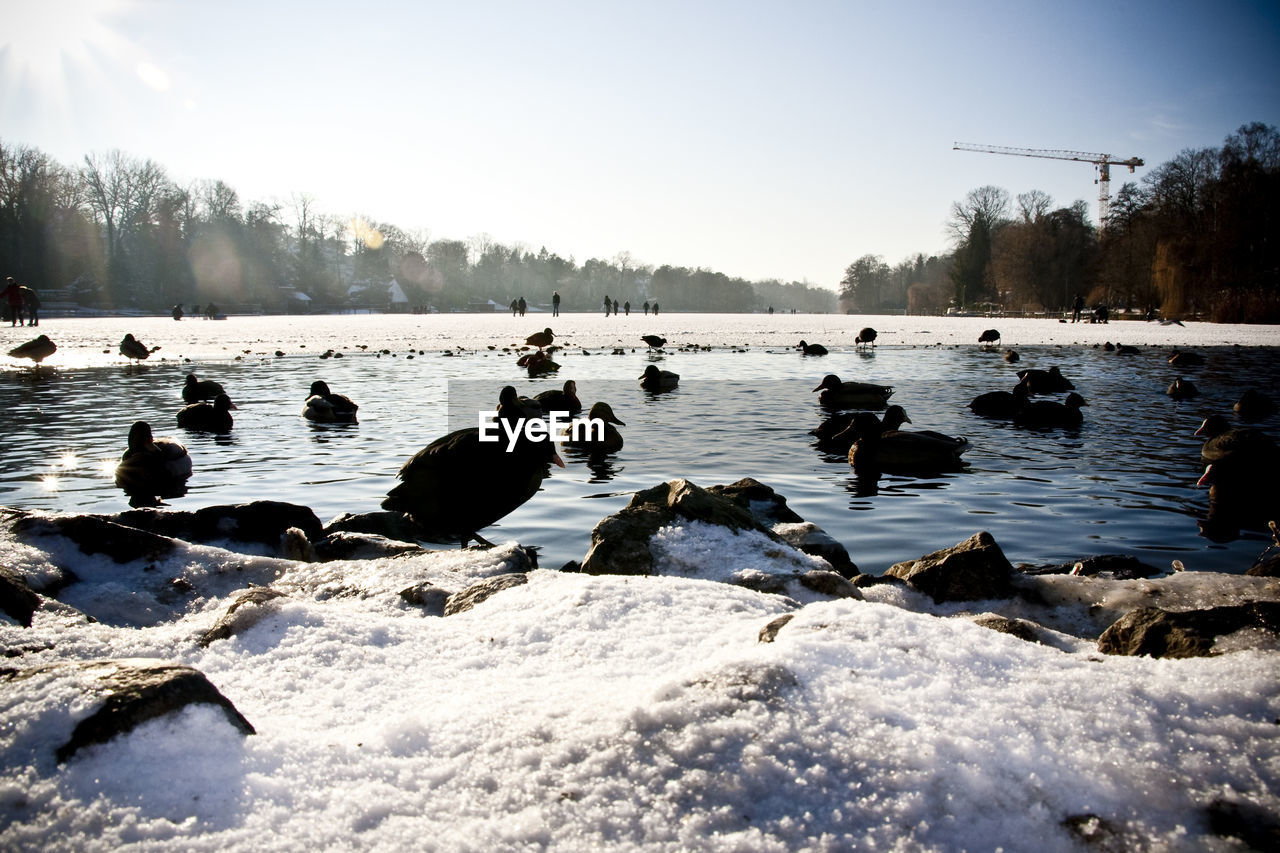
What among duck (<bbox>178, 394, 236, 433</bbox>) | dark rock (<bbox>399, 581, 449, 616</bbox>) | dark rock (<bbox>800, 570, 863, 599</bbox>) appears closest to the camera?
dark rock (<bbox>399, 581, 449, 616</bbox>)

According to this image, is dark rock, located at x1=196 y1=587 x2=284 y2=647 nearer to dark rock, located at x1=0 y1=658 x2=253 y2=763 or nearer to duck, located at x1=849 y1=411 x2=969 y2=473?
dark rock, located at x1=0 y1=658 x2=253 y2=763

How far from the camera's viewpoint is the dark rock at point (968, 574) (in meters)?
4.14

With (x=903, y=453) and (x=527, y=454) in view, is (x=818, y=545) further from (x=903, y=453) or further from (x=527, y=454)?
(x=903, y=453)

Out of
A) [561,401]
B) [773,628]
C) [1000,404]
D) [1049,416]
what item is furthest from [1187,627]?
[1000,404]

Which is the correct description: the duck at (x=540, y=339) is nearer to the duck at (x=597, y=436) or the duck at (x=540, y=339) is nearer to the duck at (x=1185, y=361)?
the duck at (x=597, y=436)

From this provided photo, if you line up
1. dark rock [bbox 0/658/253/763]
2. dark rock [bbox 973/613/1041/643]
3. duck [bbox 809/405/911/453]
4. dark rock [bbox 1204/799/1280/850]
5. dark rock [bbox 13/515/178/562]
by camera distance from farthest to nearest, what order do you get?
duck [bbox 809/405/911/453] < dark rock [bbox 13/515/178/562] < dark rock [bbox 973/613/1041/643] < dark rock [bbox 0/658/253/763] < dark rock [bbox 1204/799/1280/850]

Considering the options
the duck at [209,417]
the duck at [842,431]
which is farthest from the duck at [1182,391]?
the duck at [209,417]

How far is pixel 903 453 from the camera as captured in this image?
8.66m

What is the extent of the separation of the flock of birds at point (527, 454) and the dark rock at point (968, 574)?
325 cm

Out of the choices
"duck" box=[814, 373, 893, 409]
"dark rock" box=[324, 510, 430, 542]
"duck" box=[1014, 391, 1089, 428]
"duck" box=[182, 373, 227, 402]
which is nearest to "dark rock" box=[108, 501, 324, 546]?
"dark rock" box=[324, 510, 430, 542]

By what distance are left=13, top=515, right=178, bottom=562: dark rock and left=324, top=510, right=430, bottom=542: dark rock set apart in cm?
184

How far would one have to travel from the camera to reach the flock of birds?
625 centimetres

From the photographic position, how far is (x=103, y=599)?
11.7 ft

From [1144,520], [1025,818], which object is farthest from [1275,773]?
[1144,520]
